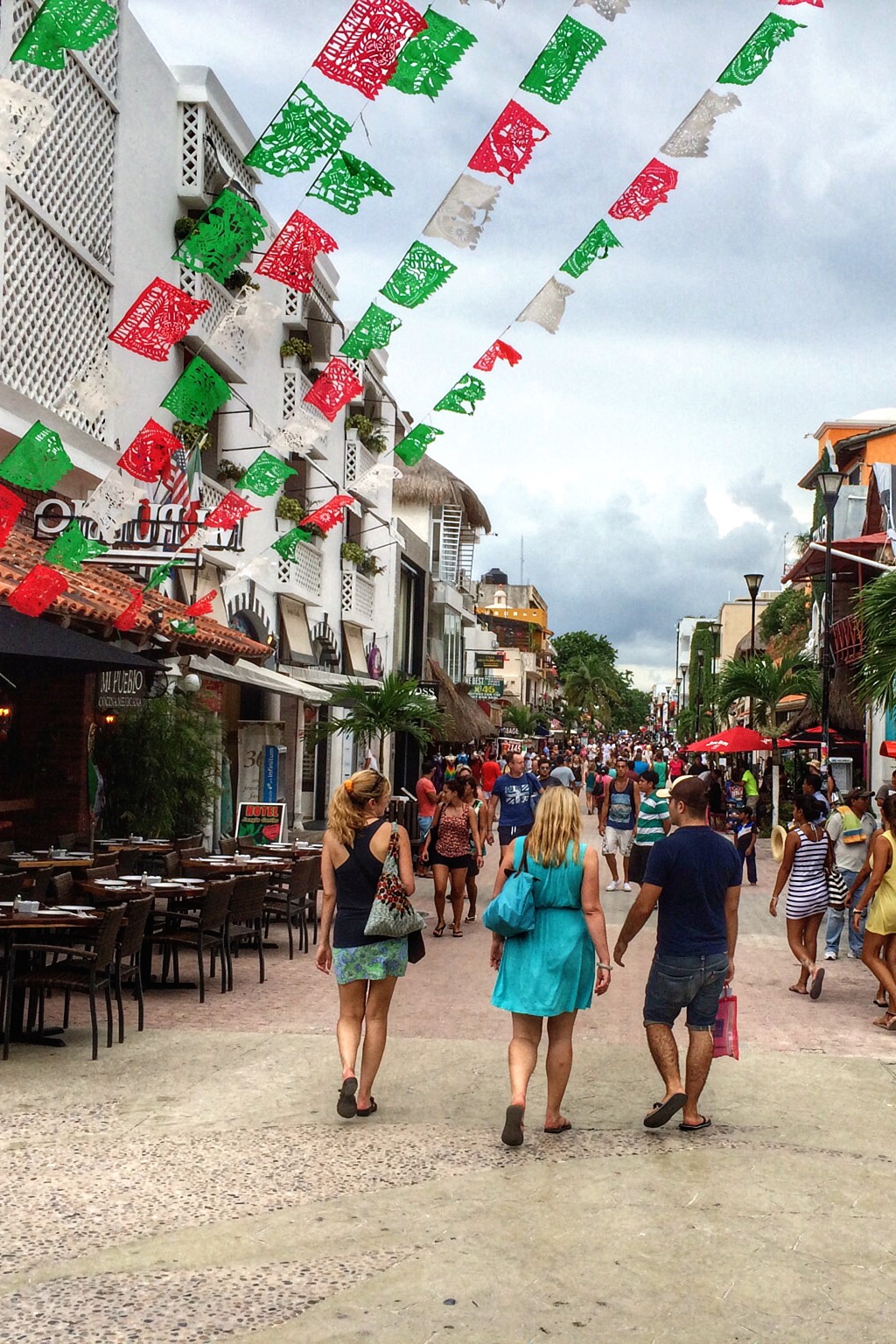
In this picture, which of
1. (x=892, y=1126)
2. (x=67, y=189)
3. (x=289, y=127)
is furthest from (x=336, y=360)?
(x=892, y=1126)

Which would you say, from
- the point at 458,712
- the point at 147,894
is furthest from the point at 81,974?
the point at 458,712

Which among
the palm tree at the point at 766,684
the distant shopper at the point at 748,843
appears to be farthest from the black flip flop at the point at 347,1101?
the palm tree at the point at 766,684

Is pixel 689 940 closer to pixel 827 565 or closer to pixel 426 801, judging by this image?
pixel 426 801

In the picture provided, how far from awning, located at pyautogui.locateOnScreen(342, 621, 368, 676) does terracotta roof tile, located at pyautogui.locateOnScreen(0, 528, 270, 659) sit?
1166 centimetres

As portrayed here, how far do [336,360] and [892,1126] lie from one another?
7.84 meters

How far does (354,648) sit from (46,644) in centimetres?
2125

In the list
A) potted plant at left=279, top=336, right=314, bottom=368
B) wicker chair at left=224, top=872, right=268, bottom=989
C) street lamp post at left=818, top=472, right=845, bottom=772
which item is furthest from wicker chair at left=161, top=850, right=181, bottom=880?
potted plant at left=279, top=336, right=314, bottom=368

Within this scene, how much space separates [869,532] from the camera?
33312 millimetres

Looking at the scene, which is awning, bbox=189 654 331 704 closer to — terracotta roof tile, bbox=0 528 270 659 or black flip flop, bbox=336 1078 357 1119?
terracotta roof tile, bbox=0 528 270 659

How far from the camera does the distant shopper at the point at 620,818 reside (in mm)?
17953

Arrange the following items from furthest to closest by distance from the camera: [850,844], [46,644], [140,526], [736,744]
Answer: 1. [736,744]
2. [140,526]
3. [850,844]
4. [46,644]

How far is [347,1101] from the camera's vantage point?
6609 mm

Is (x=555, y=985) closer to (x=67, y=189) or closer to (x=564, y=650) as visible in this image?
(x=67, y=189)

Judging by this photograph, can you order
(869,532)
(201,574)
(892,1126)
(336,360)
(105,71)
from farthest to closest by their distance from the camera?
(869,532) < (201,574) < (105,71) < (336,360) < (892,1126)
